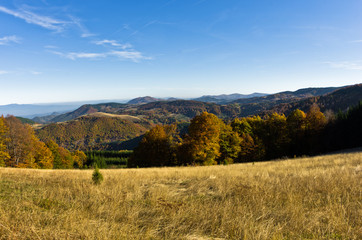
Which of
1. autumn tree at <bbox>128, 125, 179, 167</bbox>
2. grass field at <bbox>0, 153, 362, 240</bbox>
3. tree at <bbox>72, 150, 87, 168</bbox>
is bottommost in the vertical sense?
tree at <bbox>72, 150, 87, 168</bbox>

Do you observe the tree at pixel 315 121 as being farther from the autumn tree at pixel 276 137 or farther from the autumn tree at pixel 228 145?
the autumn tree at pixel 228 145

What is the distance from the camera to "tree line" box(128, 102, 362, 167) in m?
36.8

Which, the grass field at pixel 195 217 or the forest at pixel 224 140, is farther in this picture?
the forest at pixel 224 140

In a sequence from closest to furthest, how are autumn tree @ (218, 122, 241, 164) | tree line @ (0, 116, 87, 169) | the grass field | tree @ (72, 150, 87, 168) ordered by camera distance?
the grass field < tree line @ (0, 116, 87, 169) < autumn tree @ (218, 122, 241, 164) < tree @ (72, 150, 87, 168)

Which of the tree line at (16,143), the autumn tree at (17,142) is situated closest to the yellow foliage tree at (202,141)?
the autumn tree at (17,142)

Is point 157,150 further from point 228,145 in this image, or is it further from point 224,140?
point 228,145

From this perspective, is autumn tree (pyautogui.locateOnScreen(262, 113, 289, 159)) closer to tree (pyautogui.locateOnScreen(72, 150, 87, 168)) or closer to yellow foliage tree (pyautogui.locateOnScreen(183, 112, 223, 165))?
yellow foliage tree (pyautogui.locateOnScreen(183, 112, 223, 165))

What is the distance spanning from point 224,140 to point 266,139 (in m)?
13.5

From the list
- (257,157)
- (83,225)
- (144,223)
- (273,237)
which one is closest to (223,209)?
(273,237)

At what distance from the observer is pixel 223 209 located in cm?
383

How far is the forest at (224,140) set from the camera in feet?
103

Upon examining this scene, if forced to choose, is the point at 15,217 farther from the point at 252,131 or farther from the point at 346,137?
the point at 346,137

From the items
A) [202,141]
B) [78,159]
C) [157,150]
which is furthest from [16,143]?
[78,159]

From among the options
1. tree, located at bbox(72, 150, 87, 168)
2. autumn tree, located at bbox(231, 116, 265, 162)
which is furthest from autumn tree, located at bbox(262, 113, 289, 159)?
tree, located at bbox(72, 150, 87, 168)
